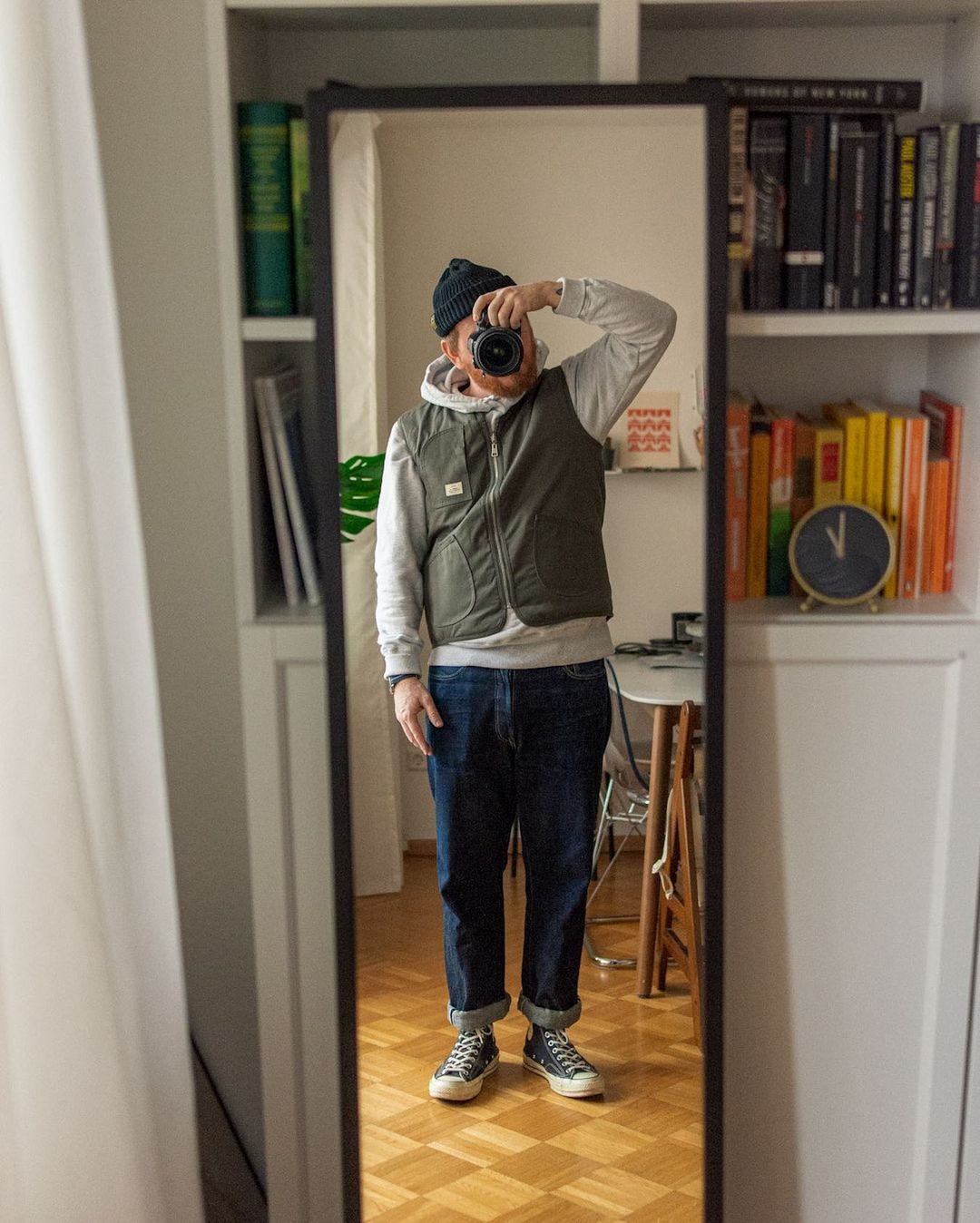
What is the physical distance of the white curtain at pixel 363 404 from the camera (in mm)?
1546

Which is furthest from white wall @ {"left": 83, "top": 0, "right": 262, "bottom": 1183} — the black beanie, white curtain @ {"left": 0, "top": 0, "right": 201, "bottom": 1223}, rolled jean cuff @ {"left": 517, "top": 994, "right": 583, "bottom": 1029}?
rolled jean cuff @ {"left": 517, "top": 994, "right": 583, "bottom": 1029}

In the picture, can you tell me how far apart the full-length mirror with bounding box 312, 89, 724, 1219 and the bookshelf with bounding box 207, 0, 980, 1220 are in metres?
0.09

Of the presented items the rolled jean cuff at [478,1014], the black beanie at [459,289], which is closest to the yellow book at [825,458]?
the black beanie at [459,289]

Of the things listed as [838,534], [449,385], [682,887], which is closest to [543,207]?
[449,385]

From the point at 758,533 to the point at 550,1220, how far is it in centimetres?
96

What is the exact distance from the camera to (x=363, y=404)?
157cm

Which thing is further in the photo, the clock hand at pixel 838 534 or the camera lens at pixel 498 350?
→ the clock hand at pixel 838 534

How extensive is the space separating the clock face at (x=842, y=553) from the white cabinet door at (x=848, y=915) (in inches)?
2.2

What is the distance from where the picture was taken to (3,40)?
128 centimetres

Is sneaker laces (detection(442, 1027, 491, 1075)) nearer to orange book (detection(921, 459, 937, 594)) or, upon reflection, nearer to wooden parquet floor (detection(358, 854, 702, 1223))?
wooden parquet floor (detection(358, 854, 702, 1223))

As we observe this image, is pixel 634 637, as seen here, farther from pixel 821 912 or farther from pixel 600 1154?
pixel 600 1154

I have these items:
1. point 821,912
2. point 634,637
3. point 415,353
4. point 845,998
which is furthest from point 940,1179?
point 415,353

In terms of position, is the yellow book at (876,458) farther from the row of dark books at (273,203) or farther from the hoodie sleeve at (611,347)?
the row of dark books at (273,203)

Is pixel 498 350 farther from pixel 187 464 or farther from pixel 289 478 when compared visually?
pixel 187 464
